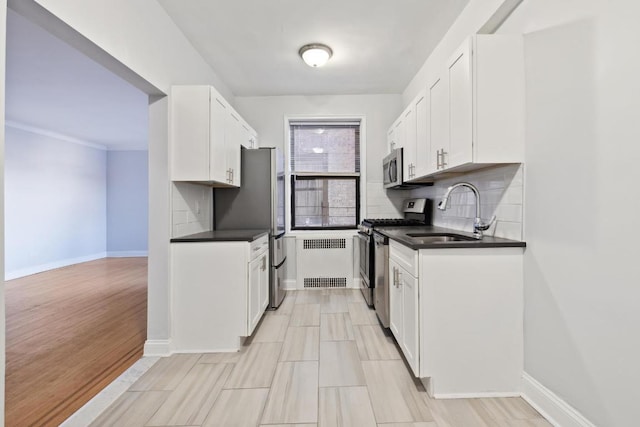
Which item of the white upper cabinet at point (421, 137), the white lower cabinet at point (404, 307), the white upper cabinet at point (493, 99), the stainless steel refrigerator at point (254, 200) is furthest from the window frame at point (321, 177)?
the white upper cabinet at point (493, 99)

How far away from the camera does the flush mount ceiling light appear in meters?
2.89

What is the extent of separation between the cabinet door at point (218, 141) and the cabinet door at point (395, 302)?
168cm

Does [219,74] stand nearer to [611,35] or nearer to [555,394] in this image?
[611,35]

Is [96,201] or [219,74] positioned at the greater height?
[219,74]

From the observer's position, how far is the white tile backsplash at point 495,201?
181 cm

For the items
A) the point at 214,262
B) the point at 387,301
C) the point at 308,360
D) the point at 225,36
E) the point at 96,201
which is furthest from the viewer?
the point at 96,201

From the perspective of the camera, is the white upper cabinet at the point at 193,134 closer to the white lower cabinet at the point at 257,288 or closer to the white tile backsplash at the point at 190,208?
the white tile backsplash at the point at 190,208

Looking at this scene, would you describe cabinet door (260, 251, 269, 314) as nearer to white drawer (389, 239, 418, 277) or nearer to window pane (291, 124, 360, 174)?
white drawer (389, 239, 418, 277)

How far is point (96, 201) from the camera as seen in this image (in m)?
6.78

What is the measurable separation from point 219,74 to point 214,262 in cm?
240

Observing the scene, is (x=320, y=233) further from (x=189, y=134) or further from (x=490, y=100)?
(x=490, y=100)

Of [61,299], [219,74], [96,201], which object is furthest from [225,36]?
[96,201]

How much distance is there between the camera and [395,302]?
227 cm

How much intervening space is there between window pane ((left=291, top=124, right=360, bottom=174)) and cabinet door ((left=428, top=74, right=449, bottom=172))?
1889 mm
